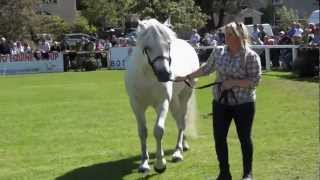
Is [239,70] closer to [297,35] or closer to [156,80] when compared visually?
[156,80]

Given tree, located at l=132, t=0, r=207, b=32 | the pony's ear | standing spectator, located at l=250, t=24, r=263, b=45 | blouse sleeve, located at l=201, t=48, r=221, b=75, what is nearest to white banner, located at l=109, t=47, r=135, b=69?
standing spectator, located at l=250, t=24, r=263, b=45

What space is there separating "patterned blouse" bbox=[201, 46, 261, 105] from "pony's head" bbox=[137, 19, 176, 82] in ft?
2.20

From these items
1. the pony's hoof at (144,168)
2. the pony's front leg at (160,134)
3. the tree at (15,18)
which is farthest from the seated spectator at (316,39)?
the tree at (15,18)

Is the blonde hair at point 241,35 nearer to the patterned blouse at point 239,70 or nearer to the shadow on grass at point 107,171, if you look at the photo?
the patterned blouse at point 239,70

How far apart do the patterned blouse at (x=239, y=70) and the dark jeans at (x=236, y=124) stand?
94mm

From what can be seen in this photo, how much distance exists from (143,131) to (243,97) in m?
2.04

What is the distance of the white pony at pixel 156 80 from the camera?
7.91 m

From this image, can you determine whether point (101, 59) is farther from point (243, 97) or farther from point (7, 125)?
point (243, 97)

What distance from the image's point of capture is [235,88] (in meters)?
7.33

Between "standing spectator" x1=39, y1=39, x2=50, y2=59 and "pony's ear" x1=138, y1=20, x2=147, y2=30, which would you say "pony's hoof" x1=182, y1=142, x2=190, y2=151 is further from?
"standing spectator" x1=39, y1=39, x2=50, y2=59

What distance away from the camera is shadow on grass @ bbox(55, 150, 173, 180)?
28.0 ft

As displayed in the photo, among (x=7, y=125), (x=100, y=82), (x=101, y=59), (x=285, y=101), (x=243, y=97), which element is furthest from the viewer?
(x=101, y=59)

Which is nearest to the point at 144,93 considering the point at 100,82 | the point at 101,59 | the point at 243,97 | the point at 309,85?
the point at 243,97

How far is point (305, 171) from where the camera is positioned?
837cm
